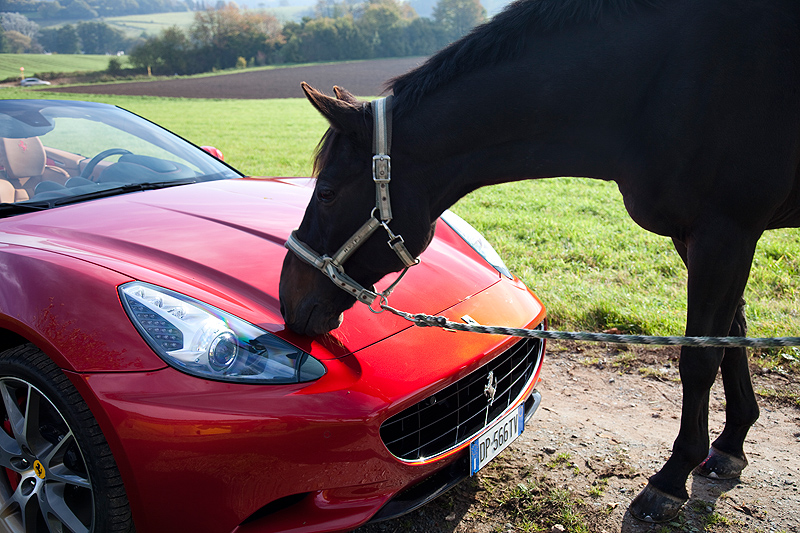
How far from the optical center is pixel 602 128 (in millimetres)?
1928

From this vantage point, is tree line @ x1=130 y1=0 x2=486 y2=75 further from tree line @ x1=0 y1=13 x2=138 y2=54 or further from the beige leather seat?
the beige leather seat

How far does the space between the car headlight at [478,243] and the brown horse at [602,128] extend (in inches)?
33.9

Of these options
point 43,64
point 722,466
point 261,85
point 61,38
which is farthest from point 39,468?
point 61,38

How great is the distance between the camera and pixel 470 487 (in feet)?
7.47

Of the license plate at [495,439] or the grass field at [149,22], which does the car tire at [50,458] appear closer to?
the license plate at [495,439]

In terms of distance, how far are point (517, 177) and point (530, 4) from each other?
61 centimetres

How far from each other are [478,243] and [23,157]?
103 inches

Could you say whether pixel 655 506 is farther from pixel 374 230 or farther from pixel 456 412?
pixel 374 230

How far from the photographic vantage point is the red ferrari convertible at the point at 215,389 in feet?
5.18

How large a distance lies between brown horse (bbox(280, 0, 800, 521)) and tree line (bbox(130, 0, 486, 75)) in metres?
56.9

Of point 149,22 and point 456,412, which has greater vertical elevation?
point 149,22

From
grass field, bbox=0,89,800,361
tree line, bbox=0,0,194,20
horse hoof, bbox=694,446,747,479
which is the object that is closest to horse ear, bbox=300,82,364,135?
horse hoof, bbox=694,446,747,479

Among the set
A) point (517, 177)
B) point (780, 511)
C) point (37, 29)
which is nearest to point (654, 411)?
point (780, 511)

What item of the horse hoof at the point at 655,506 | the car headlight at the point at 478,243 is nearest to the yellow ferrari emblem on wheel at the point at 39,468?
the car headlight at the point at 478,243
